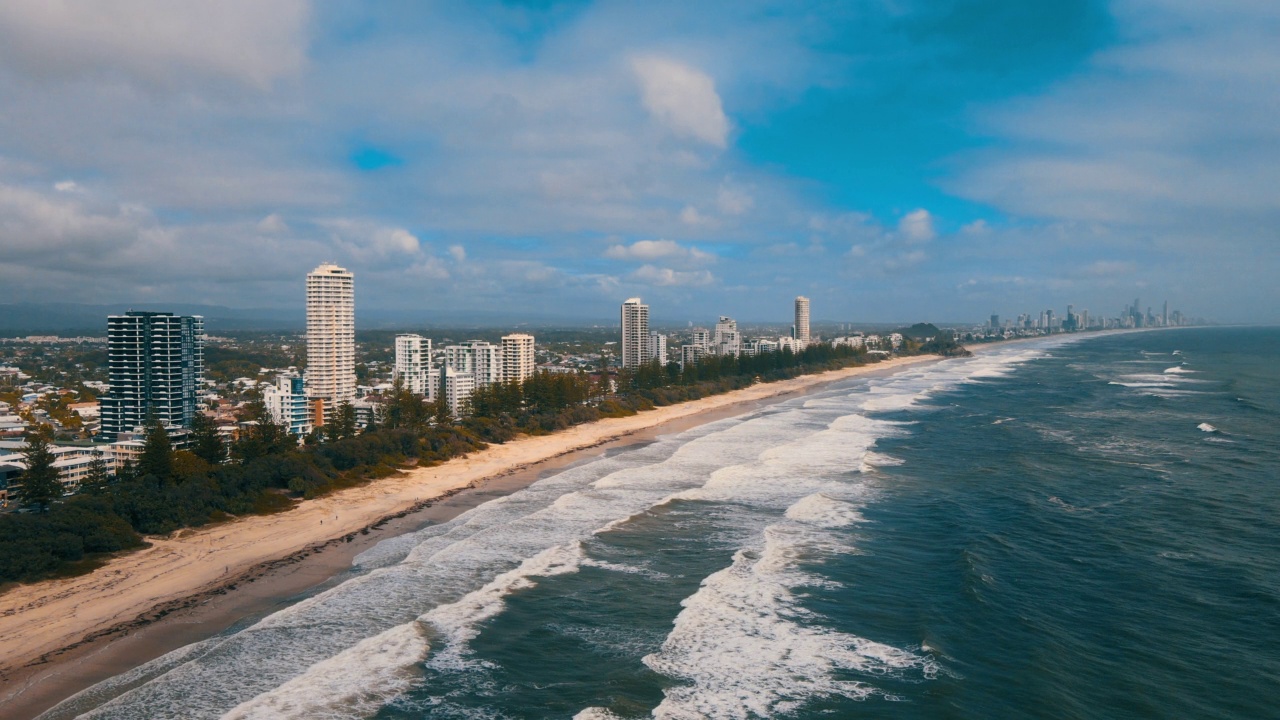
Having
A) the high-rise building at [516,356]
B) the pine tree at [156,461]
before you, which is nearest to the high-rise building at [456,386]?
the high-rise building at [516,356]

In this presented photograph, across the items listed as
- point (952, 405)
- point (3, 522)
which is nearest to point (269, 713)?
point (3, 522)

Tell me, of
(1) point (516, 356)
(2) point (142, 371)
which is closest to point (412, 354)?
(1) point (516, 356)

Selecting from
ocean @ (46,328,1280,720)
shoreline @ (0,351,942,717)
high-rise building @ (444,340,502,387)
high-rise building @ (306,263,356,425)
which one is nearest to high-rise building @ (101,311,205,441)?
high-rise building @ (306,263,356,425)

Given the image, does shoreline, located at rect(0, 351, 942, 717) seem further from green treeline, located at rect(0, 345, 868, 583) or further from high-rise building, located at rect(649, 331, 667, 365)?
high-rise building, located at rect(649, 331, 667, 365)

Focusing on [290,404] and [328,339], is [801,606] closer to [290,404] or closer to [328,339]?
[290,404]

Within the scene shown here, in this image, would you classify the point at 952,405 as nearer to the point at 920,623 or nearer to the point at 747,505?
the point at 747,505

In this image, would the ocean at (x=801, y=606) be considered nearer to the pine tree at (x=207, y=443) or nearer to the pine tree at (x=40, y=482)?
the pine tree at (x=40, y=482)
